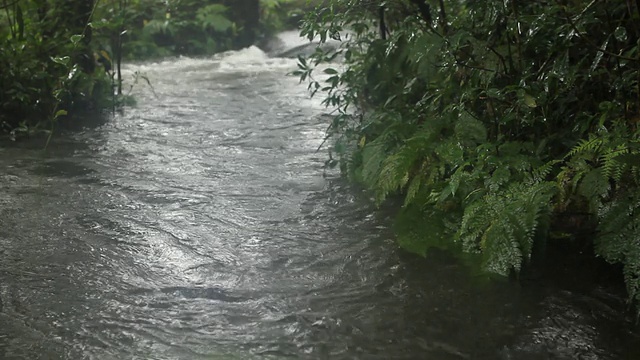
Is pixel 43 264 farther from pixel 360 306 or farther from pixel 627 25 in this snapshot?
pixel 627 25

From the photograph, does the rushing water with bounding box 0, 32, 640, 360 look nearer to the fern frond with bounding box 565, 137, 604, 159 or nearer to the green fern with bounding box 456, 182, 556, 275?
the green fern with bounding box 456, 182, 556, 275

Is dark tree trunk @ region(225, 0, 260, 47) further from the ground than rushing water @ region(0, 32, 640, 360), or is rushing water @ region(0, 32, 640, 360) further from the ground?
dark tree trunk @ region(225, 0, 260, 47)

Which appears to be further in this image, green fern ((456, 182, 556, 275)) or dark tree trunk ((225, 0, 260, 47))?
dark tree trunk ((225, 0, 260, 47))

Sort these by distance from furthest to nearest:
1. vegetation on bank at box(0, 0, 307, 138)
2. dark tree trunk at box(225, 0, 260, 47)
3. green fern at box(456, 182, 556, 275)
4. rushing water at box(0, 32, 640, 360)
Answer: dark tree trunk at box(225, 0, 260, 47) → vegetation on bank at box(0, 0, 307, 138) → green fern at box(456, 182, 556, 275) → rushing water at box(0, 32, 640, 360)

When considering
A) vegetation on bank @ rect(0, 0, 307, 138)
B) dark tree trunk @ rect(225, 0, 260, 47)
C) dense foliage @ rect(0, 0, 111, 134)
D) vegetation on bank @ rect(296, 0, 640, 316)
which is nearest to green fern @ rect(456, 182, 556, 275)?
vegetation on bank @ rect(296, 0, 640, 316)

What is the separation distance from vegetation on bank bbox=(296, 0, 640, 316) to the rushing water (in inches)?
10.4

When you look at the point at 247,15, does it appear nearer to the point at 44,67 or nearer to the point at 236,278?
the point at 44,67

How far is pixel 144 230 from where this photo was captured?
4.71 meters

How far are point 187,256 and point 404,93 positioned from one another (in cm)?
237

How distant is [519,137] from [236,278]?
6.83 feet

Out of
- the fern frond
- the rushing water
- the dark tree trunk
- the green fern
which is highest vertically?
the dark tree trunk

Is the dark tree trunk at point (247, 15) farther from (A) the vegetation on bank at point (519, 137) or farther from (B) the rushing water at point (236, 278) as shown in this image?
(A) the vegetation on bank at point (519, 137)

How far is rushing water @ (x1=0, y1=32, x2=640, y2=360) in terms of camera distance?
319 cm

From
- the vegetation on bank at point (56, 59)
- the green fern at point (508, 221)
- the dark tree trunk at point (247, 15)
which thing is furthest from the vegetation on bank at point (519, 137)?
the dark tree trunk at point (247, 15)
